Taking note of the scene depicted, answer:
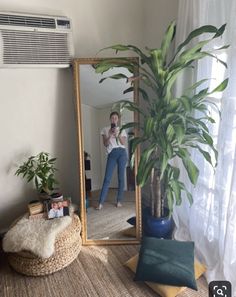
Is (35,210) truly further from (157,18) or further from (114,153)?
(157,18)

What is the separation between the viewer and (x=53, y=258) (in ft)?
6.24

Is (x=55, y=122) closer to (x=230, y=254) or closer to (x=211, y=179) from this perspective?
(x=211, y=179)

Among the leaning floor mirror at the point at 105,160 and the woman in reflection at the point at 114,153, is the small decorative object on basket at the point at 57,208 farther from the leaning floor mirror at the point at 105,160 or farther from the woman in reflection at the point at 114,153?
the woman in reflection at the point at 114,153

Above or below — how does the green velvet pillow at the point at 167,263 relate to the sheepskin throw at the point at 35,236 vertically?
below

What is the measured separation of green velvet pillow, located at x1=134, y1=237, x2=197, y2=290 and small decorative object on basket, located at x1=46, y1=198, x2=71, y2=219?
24.1 inches

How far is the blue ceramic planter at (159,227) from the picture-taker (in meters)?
2.14

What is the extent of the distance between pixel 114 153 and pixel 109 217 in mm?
522

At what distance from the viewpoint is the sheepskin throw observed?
1.82m

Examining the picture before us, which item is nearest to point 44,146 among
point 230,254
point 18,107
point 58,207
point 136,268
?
point 18,107

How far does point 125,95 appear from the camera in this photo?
2238mm

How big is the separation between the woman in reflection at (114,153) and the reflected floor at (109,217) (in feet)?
0.13

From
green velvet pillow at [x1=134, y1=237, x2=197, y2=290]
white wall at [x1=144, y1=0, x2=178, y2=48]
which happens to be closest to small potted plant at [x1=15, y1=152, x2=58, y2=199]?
green velvet pillow at [x1=134, y1=237, x2=197, y2=290]

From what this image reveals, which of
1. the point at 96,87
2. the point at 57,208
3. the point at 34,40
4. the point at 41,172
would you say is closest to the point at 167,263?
the point at 57,208

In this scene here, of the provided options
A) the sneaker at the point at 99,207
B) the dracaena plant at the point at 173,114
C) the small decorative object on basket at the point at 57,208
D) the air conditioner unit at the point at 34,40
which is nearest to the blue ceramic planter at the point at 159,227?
the dracaena plant at the point at 173,114
